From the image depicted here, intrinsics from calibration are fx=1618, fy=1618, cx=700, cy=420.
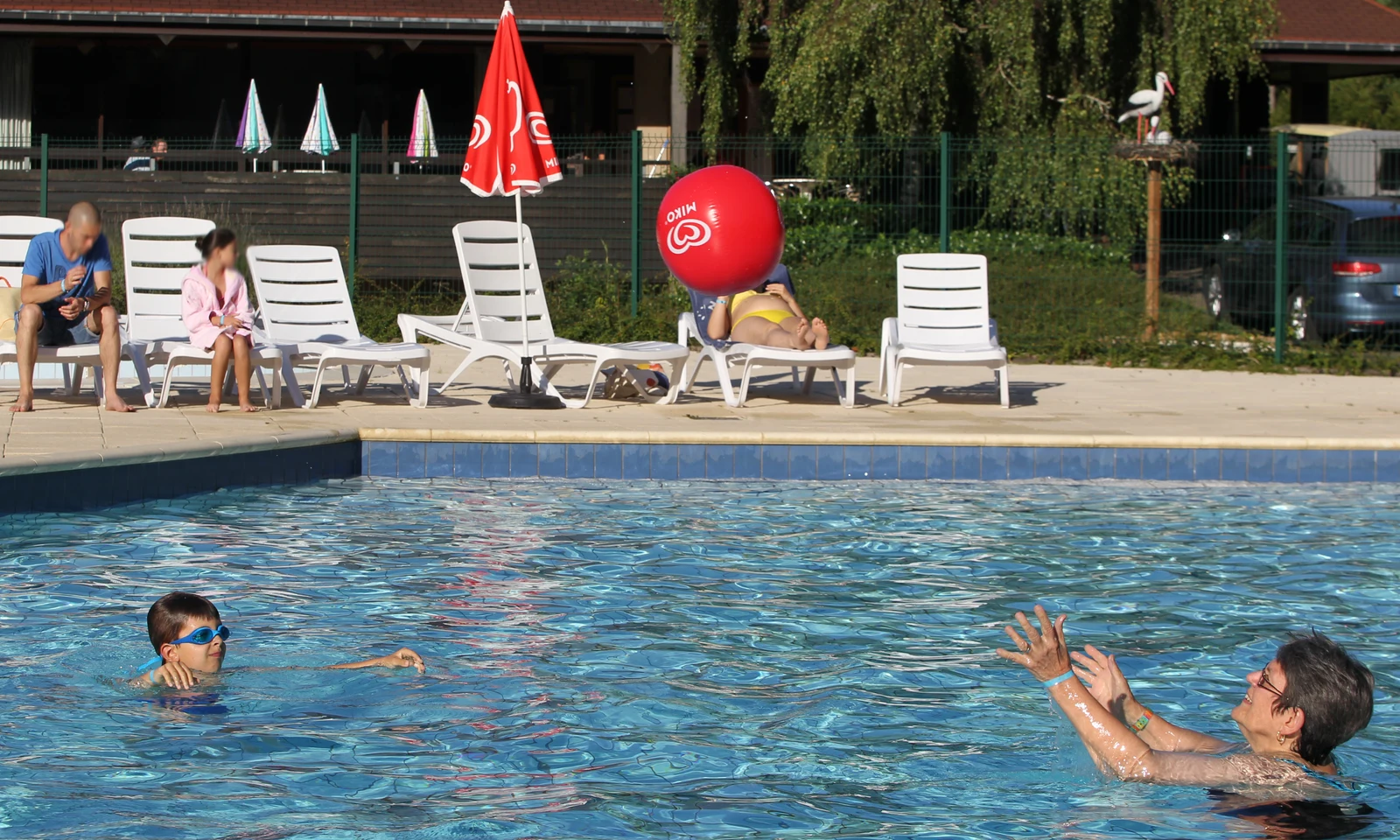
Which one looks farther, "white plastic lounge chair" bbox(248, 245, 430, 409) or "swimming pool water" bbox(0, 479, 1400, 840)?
"white plastic lounge chair" bbox(248, 245, 430, 409)

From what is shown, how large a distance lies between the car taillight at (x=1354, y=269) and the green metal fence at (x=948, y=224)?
0.01m

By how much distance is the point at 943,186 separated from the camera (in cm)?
1373

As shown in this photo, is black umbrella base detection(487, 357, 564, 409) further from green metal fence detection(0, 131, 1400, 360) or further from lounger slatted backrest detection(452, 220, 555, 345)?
green metal fence detection(0, 131, 1400, 360)

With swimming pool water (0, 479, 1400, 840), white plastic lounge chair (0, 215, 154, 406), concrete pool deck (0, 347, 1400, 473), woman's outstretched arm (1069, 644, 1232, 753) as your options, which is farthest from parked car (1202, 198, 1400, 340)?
woman's outstretched arm (1069, 644, 1232, 753)

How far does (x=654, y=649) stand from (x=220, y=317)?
193 inches

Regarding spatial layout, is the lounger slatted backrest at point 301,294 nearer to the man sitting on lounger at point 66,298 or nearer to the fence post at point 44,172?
the man sitting on lounger at point 66,298

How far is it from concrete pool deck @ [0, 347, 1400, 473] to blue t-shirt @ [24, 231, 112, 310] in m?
0.69

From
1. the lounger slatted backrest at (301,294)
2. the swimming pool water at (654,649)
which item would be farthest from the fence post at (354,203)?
the swimming pool water at (654,649)

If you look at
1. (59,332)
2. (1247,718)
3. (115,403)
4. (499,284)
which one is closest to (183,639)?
(1247,718)

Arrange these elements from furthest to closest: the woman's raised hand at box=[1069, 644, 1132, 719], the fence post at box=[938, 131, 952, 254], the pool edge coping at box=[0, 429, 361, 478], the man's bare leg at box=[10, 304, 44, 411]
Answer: the fence post at box=[938, 131, 952, 254] → the man's bare leg at box=[10, 304, 44, 411] → the pool edge coping at box=[0, 429, 361, 478] → the woman's raised hand at box=[1069, 644, 1132, 719]

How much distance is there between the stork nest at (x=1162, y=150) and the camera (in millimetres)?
13273

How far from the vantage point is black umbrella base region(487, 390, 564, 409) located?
1002 cm

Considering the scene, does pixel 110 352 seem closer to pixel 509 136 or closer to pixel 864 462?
pixel 509 136

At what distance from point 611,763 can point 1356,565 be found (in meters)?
3.92
